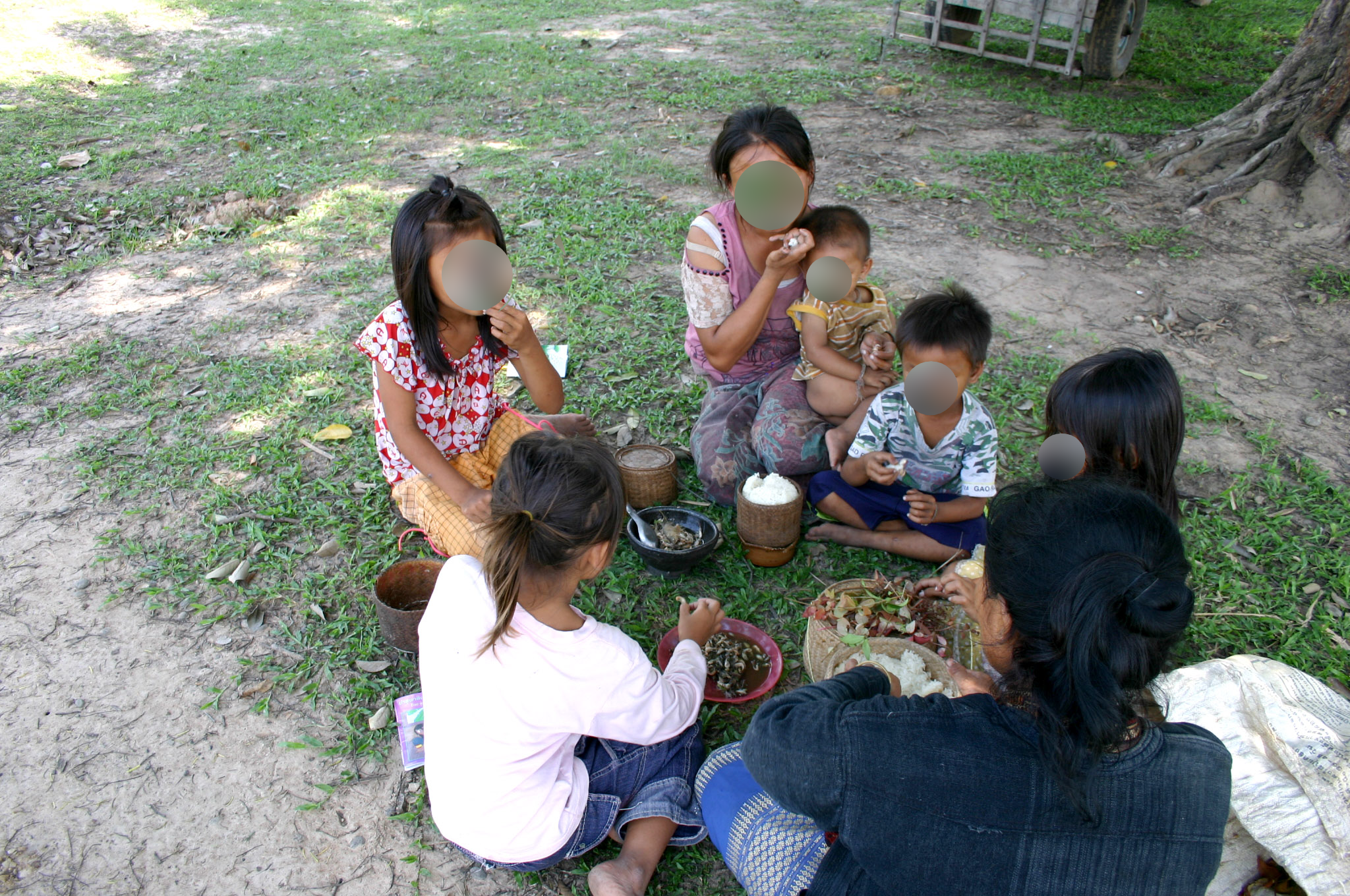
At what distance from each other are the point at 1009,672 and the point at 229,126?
743 cm

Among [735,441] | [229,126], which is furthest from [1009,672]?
[229,126]

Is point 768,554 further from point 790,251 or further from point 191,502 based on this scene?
point 191,502

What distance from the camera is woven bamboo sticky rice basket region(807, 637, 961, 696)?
2096 millimetres

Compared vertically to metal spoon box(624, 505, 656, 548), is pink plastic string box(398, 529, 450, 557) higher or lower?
lower

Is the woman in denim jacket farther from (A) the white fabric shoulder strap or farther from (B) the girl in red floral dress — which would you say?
(A) the white fabric shoulder strap

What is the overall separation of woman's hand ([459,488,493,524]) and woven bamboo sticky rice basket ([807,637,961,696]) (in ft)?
3.29

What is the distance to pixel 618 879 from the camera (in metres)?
1.78

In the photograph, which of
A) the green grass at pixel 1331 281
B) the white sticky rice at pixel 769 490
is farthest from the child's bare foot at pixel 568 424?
the green grass at pixel 1331 281

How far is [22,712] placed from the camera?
2.28m

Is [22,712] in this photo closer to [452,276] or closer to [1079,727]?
[452,276]

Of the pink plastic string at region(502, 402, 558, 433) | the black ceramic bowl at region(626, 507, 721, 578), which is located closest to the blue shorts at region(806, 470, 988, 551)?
the black ceramic bowl at region(626, 507, 721, 578)

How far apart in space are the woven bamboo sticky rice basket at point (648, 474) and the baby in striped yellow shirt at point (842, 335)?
1.86 feet

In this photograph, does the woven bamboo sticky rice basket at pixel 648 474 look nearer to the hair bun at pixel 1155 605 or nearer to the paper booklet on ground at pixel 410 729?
the paper booklet on ground at pixel 410 729

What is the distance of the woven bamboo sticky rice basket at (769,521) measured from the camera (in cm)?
258
